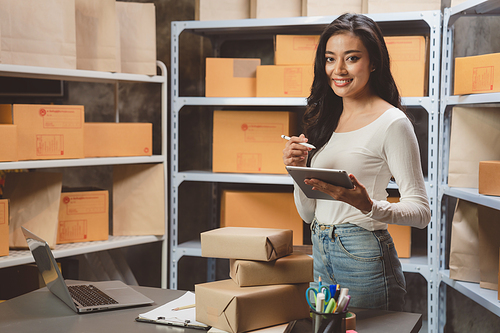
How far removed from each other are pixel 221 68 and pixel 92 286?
1448 mm

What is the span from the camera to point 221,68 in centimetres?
255

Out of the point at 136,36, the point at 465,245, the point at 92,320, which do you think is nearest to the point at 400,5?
the point at 465,245

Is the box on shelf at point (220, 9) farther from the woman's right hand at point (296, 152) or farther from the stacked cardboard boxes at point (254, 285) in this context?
Result: the stacked cardboard boxes at point (254, 285)

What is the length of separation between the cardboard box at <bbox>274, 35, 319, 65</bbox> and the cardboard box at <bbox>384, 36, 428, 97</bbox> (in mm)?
380

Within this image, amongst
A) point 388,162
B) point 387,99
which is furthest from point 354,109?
point 388,162

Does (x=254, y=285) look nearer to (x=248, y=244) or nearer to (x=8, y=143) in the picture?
(x=248, y=244)

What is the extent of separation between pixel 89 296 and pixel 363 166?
0.89 meters

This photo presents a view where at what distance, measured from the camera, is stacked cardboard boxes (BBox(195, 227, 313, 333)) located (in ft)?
3.43

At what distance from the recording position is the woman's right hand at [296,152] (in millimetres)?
1484

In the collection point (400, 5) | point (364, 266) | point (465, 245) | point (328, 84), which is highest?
point (400, 5)

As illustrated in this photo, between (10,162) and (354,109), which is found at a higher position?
(354,109)

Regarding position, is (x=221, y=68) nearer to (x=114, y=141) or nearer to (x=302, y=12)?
(x=302, y=12)

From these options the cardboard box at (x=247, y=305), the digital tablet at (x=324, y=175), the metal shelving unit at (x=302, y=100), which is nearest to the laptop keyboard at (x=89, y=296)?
the cardboard box at (x=247, y=305)

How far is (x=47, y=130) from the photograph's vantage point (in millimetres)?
2182
